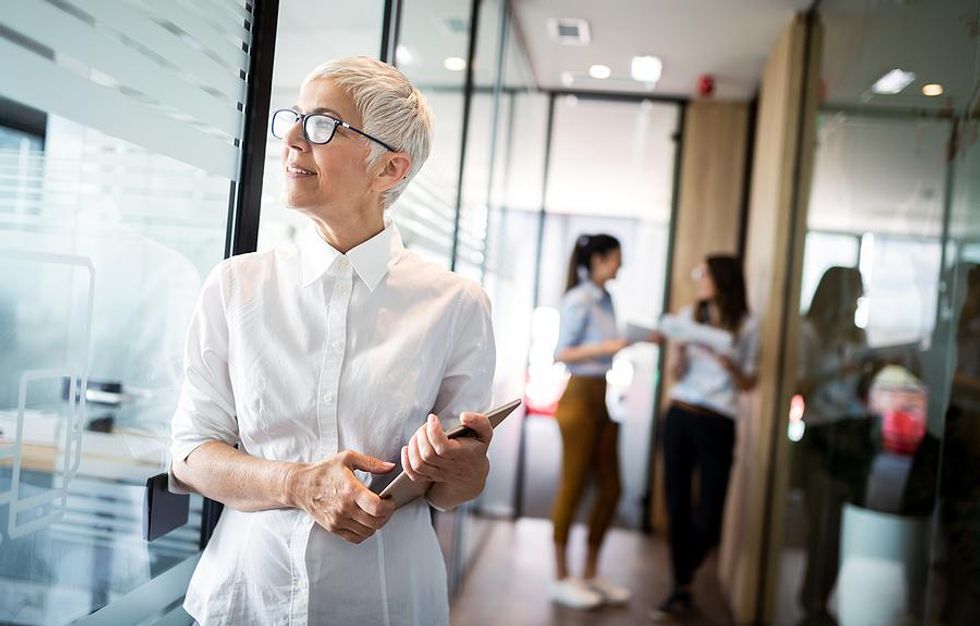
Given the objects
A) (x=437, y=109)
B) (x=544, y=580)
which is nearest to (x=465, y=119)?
(x=437, y=109)

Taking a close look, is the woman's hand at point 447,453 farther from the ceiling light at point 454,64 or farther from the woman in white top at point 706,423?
the woman in white top at point 706,423

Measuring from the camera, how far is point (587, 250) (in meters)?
4.27

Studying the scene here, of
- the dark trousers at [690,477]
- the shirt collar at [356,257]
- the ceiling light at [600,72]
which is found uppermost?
the ceiling light at [600,72]

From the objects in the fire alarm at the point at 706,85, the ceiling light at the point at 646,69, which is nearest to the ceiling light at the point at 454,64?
the ceiling light at the point at 646,69

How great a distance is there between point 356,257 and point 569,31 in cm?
381

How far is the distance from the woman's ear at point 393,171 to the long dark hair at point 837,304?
2.14 m

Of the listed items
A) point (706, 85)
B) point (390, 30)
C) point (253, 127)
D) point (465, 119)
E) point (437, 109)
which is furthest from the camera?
point (706, 85)

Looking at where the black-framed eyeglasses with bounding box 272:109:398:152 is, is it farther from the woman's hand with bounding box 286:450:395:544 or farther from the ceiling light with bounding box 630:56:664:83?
the ceiling light with bounding box 630:56:664:83

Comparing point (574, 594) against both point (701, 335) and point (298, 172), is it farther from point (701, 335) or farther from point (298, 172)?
point (298, 172)

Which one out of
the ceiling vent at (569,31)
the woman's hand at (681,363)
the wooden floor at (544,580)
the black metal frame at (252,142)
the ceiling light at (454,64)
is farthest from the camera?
the ceiling vent at (569,31)

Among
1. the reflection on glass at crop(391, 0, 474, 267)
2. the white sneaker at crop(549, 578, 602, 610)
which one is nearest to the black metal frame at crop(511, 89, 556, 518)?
the white sneaker at crop(549, 578, 602, 610)

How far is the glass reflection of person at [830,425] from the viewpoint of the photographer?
2.85 m

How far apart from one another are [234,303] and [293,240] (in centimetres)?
59

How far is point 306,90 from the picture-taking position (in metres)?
1.25
